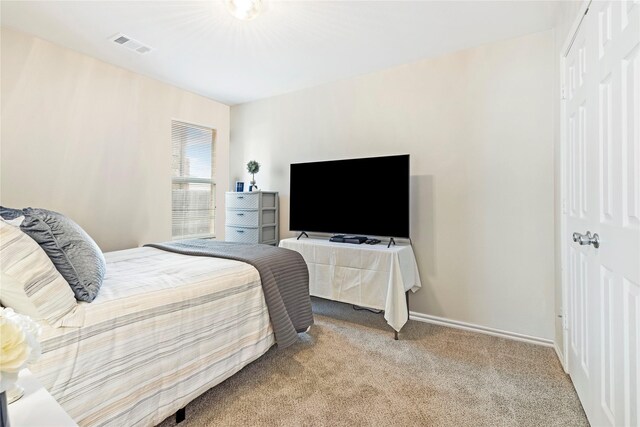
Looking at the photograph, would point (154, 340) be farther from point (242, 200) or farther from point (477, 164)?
point (477, 164)

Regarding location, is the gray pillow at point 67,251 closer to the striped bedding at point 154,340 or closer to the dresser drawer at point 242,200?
the striped bedding at point 154,340

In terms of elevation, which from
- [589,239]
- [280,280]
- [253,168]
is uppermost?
[253,168]

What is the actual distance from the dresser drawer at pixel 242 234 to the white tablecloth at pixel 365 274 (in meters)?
0.79

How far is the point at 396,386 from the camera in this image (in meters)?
1.88

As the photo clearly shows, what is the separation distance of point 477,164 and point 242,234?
2.69 meters

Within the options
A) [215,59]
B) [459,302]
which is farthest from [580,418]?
[215,59]

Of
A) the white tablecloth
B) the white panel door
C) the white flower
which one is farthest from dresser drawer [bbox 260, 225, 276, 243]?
the white flower

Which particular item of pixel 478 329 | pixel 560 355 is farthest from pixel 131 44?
pixel 560 355

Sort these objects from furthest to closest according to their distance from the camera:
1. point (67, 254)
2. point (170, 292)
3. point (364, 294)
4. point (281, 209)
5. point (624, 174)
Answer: point (281, 209), point (364, 294), point (170, 292), point (67, 254), point (624, 174)

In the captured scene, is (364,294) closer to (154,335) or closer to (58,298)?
(154,335)

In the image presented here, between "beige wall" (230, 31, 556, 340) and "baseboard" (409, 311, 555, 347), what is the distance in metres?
0.04

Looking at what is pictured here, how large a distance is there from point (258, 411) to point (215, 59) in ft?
9.65

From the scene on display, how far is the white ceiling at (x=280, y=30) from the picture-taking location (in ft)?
7.19

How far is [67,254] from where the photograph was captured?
1.33 metres
